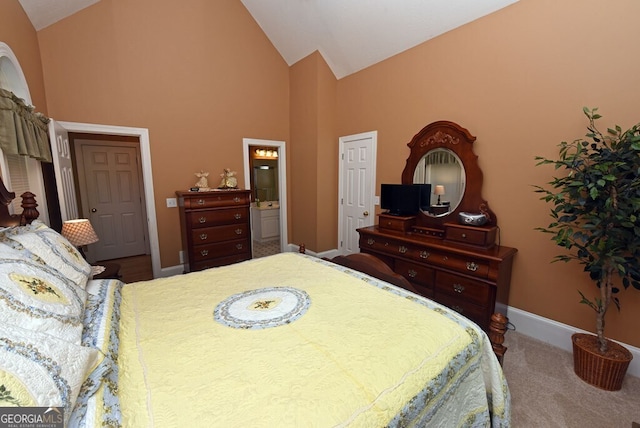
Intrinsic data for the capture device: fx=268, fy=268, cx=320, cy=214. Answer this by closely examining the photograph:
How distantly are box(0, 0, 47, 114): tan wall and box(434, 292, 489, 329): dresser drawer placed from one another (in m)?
4.13

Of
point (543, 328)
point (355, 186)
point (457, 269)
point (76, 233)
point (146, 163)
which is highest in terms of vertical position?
point (146, 163)

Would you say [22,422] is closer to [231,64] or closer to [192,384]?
[192,384]

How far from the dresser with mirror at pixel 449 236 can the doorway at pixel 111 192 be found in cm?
415

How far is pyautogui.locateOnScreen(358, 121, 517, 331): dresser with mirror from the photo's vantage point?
2.29m

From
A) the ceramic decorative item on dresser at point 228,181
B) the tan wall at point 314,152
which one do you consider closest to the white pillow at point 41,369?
the ceramic decorative item on dresser at point 228,181

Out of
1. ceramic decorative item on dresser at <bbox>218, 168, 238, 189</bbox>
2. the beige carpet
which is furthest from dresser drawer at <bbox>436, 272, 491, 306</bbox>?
ceramic decorative item on dresser at <bbox>218, 168, 238, 189</bbox>

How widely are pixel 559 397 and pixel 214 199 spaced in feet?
12.1

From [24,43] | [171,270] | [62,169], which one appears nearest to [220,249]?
[171,270]

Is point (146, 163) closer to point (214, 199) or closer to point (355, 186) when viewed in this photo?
point (214, 199)

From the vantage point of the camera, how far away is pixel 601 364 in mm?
1820

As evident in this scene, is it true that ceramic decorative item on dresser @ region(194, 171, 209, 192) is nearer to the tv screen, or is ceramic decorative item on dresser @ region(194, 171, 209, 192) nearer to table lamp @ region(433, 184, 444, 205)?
the tv screen

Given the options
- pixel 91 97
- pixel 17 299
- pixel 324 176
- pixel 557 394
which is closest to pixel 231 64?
pixel 91 97

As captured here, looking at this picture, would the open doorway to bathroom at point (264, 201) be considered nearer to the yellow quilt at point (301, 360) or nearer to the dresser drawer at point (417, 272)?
the dresser drawer at point (417, 272)

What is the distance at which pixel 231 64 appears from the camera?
3.99 metres
